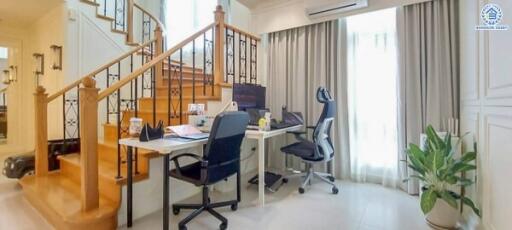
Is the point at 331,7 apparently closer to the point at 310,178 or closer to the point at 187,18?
the point at 310,178

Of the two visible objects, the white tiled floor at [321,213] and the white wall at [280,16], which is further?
the white wall at [280,16]

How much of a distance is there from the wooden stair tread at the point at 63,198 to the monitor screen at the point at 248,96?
171 cm

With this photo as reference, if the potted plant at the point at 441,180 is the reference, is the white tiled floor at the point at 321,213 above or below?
below

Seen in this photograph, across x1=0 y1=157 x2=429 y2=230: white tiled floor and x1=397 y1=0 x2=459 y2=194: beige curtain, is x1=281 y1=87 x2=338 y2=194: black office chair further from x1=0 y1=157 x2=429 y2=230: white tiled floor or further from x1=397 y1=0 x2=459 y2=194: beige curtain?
x1=397 y1=0 x2=459 y2=194: beige curtain

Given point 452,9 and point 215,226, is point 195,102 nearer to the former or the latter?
point 215,226

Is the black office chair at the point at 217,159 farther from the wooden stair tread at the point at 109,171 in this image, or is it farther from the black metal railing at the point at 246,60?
the black metal railing at the point at 246,60

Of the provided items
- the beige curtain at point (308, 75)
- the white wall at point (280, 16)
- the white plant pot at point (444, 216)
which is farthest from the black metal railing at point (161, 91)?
the white plant pot at point (444, 216)

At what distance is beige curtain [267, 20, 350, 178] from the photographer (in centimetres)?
335

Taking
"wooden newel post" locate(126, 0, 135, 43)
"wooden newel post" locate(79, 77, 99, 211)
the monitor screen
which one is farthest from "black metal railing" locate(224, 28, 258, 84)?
"wooden newel post" locate(79, 77, 99, 211)

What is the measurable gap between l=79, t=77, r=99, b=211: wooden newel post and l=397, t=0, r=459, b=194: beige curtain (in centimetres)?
306

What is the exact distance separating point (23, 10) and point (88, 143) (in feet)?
11.4

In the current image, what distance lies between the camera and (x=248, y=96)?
330 cm

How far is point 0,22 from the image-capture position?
14.6 feet

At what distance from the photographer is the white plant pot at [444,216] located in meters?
2.03
